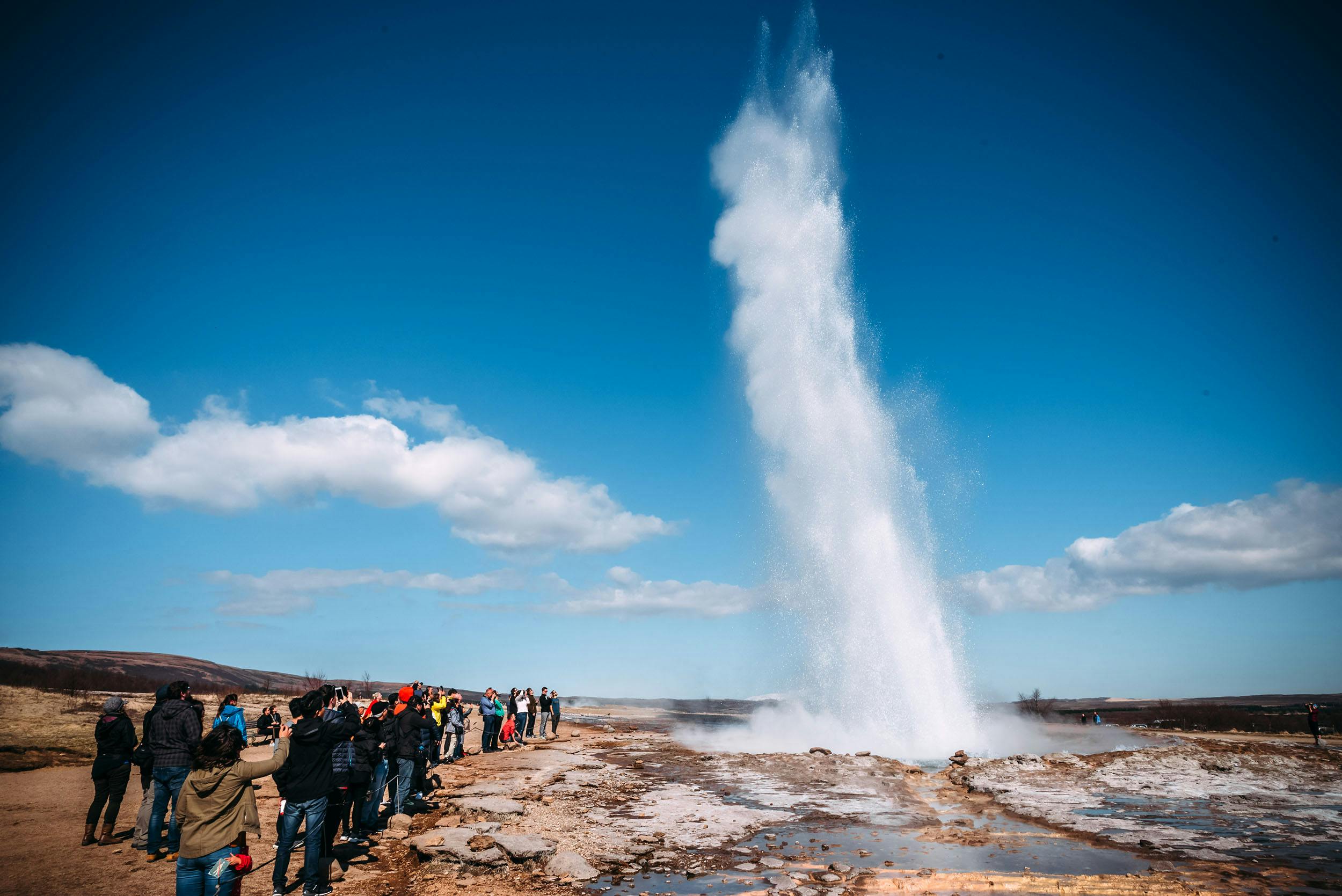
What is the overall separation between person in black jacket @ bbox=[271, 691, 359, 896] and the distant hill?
17.2 meters

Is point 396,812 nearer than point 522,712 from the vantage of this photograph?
Yes

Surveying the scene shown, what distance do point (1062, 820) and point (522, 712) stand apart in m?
20.5

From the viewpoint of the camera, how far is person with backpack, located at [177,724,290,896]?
16.0 ft

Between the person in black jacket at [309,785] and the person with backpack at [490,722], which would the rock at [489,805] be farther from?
the person with backpack at [490,722]

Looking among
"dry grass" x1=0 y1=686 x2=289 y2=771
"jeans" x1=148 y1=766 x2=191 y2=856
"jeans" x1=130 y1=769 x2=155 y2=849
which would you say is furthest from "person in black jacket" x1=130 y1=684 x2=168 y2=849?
"dry grass" x1=0 y1=686 x2=289 y2=771

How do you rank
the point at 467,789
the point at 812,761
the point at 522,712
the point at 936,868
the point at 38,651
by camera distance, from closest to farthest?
the point at 936,868
the point at 467,789
the point at 812,761
the point at 522,712
the point at 38,651

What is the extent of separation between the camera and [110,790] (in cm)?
934

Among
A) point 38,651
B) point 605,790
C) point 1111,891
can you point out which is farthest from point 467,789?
point 38,651

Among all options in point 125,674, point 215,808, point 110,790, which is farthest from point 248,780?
point 125,674

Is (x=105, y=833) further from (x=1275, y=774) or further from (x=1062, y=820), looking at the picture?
(x=1275, y=774)

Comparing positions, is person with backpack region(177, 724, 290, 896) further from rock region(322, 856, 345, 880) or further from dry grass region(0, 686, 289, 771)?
dry grass region(0, 686, 289, 771)

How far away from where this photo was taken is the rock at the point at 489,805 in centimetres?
1183

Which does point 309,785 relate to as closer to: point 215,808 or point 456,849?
point 215,808

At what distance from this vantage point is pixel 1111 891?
26.6 feet
